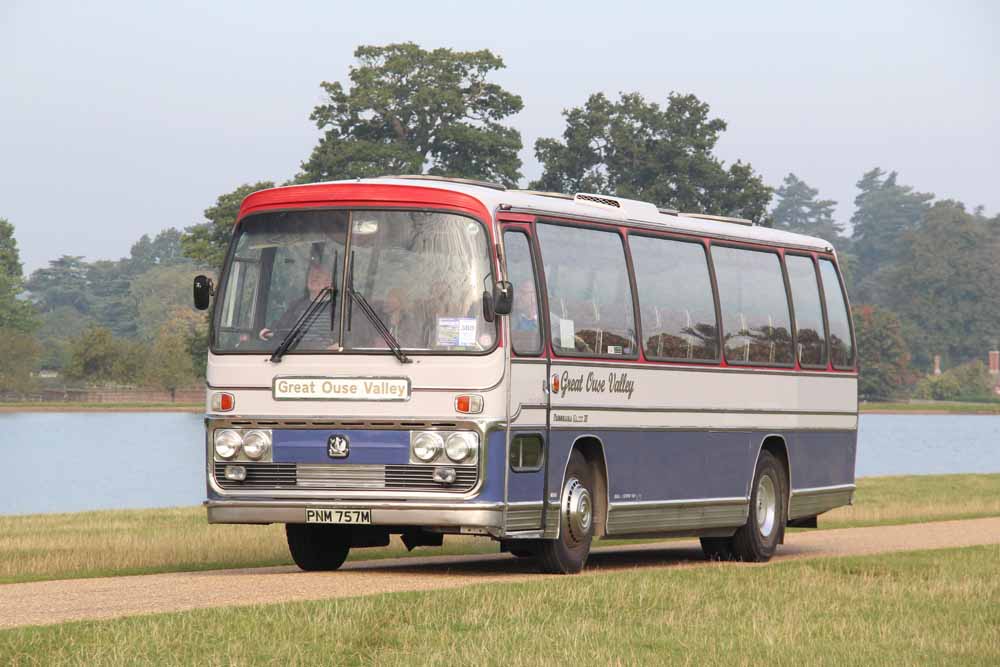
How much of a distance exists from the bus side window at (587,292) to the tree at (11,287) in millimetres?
122987

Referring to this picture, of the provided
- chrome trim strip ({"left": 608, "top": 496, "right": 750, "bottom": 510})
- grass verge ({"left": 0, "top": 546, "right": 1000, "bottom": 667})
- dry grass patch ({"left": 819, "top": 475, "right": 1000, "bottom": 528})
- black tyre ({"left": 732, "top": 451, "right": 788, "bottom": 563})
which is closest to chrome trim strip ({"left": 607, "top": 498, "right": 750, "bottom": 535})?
chrome trim strip ({"left": 608, "top": 496, "right": 750, "bottom": 510})

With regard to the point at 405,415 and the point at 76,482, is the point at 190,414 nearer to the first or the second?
the point at 76,482

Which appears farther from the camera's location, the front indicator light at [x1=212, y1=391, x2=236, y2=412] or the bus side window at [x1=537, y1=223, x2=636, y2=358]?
the bus side window at [x1=537, y1=223, x2=636, y2=358]

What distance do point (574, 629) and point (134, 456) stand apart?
58.9 meters

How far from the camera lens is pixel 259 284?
16844 millimetres

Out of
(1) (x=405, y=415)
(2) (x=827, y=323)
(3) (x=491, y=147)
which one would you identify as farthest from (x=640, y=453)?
(3) (x=491, y=147)

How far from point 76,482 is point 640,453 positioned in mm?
39124

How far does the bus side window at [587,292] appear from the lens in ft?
56.7

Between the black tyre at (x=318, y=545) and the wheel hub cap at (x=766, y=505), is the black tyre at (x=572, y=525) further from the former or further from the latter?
the wheel hub cap at (x=766, y=505)

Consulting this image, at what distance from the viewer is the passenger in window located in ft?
54.3

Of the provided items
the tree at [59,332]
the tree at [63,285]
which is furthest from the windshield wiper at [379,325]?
the tree at [63,285]

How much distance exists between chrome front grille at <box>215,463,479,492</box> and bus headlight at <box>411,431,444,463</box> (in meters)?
0.08

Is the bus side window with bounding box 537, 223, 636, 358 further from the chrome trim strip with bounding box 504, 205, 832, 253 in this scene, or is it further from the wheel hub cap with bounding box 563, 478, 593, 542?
the wheel hub cap with bounding box 563, 478, 593, 542

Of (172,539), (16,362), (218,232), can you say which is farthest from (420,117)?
(172,539)
